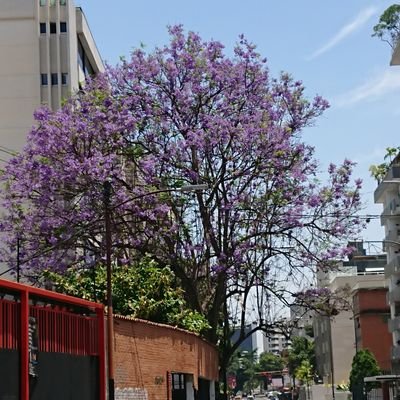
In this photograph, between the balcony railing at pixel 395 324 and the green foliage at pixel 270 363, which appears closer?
the balcony railing at pixel 395 324

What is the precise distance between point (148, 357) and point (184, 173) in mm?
9070

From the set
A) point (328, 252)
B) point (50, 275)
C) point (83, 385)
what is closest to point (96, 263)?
point (50, 275)

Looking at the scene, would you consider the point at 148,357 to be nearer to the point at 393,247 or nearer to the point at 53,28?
the point at 53,28

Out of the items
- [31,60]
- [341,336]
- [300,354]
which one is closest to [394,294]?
[341,336]

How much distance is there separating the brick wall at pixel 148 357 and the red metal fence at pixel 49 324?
1200mm

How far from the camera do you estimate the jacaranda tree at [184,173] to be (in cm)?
3017

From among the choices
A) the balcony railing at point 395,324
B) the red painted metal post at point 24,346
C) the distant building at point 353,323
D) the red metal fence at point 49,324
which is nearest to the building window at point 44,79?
the distant building at point 353,323

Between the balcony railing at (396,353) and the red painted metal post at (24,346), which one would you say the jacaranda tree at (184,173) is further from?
the balcony railing at (396,353)

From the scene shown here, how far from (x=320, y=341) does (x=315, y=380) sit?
4631 mm

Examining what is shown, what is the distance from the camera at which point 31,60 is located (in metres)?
50.5

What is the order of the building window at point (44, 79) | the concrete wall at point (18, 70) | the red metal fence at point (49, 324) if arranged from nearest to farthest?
the red metal fence at point (49, 324), the concrete wall at point (18, 70), the building window at point (44, 79)

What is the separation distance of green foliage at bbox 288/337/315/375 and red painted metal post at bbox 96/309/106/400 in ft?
305

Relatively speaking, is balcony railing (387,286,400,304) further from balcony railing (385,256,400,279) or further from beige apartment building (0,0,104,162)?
beige apartment building (0,0,104,162)

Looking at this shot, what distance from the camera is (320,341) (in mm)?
103875
